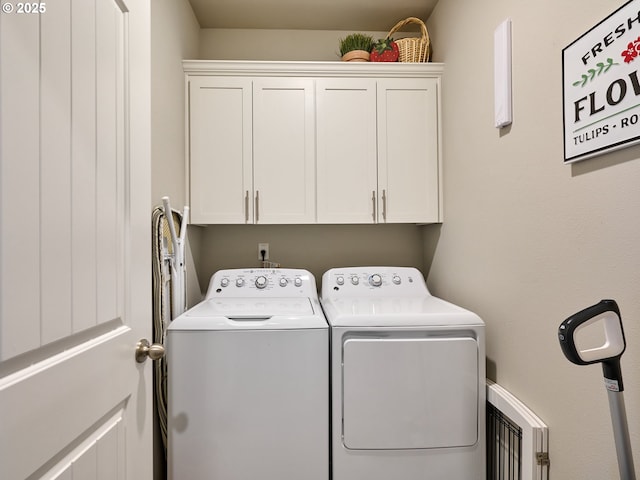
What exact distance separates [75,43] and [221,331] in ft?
3.51

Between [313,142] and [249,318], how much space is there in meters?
1.08

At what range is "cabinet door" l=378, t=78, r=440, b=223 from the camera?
6.84ft

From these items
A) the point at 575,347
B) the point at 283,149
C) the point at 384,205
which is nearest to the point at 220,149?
the point at 283,149

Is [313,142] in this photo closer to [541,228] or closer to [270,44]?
[270,44]

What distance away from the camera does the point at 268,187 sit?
2.06 meters

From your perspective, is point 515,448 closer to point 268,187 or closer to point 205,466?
point 205,466

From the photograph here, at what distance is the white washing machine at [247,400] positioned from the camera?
1.44 m

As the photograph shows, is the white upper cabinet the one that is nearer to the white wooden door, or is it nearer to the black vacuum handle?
the white wooden door

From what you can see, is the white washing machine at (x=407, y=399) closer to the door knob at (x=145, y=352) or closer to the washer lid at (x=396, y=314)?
the washer lid at (x=396, y=314)

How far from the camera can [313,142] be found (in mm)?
2066

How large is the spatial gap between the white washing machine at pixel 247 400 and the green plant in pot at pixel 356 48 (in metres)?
1.59

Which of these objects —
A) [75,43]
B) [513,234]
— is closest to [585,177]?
[513,234]

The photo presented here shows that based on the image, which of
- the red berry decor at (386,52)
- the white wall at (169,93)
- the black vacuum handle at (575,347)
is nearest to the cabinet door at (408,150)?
the red berry decor at (386,52)

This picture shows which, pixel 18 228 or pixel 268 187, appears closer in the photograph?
pixel 18 228
